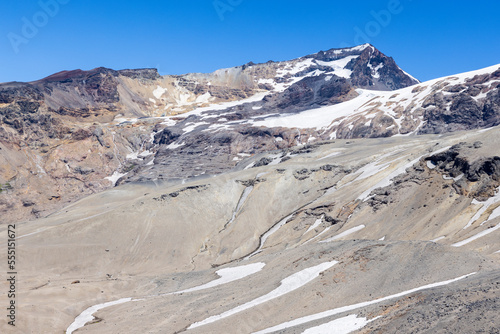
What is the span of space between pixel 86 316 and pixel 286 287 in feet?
60.1

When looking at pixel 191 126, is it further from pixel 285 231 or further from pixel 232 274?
pixel 232 274

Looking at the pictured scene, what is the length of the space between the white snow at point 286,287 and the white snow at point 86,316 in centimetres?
1129

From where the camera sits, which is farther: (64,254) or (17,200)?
(17,200)

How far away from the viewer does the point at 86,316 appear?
43.7 m

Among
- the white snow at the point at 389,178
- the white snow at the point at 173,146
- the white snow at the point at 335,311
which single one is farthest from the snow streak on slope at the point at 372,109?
the white snow at the point at 335,311

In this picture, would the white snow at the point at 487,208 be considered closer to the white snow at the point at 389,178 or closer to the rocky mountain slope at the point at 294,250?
the rocky mountain slope at the point at 294,250

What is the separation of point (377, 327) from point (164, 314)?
67.5ft

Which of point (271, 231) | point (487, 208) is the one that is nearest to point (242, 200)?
point (271, 231)

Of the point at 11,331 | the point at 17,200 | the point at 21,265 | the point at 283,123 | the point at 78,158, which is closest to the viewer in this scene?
the point at 11,331

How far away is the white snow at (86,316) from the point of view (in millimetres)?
40969

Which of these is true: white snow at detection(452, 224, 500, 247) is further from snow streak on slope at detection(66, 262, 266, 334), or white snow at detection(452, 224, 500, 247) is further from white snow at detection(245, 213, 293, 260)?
white snow at detection(245, 213, 293, 260)

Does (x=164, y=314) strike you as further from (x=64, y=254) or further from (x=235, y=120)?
(x=235, y=120)

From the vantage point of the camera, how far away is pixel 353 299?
1278 inches

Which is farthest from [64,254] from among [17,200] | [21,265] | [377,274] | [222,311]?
[17,200]
